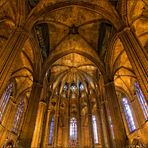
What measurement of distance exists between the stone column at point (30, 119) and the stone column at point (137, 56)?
8364 millimetres

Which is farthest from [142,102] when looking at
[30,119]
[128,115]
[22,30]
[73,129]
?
[22,30]

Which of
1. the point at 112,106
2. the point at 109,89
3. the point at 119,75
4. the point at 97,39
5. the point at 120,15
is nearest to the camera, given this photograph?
the point at 120,15

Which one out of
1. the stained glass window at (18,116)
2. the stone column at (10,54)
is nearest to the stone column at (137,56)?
the stone column at (10,54)

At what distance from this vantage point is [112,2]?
13.3 meters

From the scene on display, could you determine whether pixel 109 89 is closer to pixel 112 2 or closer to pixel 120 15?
pixel 120 15

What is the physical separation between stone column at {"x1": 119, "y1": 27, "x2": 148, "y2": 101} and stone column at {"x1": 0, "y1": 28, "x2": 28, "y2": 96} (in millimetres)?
7296

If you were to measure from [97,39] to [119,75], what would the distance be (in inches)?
210

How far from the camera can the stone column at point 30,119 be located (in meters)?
11.0

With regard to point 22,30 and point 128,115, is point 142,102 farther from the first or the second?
point 22,30

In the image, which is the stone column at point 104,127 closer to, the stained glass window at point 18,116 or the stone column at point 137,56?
the stone column at point 137,56

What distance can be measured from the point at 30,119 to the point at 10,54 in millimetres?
5399

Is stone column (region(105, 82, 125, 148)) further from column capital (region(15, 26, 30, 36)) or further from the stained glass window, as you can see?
the stained glass window

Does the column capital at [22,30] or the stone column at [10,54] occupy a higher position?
the column capital at [22,30]

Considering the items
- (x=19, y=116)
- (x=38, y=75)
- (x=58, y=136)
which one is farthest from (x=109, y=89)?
(x=19, y=116)
